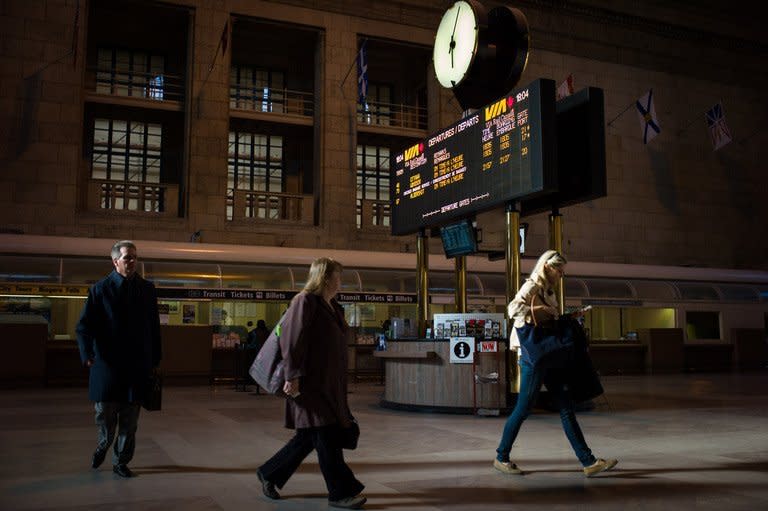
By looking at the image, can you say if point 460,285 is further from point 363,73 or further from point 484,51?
point 363,73

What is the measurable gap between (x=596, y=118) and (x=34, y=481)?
29.8 feet

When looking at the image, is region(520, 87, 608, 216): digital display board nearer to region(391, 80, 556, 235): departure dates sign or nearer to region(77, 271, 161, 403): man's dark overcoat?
region(391, 80, 556, 235): departure dates sign

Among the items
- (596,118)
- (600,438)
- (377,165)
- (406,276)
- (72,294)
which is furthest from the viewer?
(377,165)

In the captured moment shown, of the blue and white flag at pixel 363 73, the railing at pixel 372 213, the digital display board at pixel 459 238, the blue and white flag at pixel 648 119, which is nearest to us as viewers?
the digital display board at pixel 459 238

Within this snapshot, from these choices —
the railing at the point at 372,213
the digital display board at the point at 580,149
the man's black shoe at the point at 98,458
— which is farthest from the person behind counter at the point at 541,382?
the railing at the point at 372,213

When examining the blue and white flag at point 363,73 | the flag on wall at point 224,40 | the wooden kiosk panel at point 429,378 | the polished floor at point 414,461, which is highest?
the flag on wall at point 224,40

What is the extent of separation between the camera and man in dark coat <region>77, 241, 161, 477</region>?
6270mm

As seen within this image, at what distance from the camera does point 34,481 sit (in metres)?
6.23

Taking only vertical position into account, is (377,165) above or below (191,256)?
above

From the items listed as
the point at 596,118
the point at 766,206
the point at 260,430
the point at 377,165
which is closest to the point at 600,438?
the point at 260,430

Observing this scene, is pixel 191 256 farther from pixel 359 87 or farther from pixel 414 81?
pixel 414 81

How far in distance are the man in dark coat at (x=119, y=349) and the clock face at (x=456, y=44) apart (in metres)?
8.28

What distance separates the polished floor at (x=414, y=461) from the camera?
552 centimetres

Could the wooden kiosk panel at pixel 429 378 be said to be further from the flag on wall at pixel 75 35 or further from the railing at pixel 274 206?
the flag on wall at pixel 75 35
